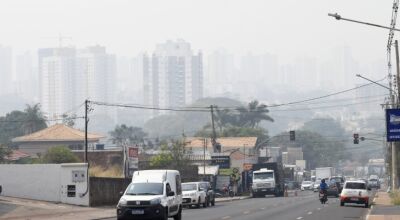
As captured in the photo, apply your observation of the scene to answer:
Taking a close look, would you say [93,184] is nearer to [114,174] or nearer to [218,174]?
[114,174]

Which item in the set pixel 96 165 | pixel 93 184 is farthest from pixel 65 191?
pixel 96 165

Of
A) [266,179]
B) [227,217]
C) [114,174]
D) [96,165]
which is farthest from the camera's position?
[96,165]

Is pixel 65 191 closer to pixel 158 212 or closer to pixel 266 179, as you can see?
pixel 158 212

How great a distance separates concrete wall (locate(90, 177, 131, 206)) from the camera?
195 ft

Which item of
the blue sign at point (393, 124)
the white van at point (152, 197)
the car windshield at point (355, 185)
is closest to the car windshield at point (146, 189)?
the white van at point (152, 197)

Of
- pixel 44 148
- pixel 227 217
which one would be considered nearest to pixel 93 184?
pixel 227 217

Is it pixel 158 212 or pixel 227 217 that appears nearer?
pixel 158 212

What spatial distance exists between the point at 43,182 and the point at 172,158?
132 feet

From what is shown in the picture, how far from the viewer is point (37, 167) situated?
59938mm

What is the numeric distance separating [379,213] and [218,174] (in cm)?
5607

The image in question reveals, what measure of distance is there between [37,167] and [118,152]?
4428 centimetres

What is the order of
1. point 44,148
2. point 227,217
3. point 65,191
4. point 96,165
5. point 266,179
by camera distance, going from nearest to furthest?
point 227,217, point 65,191, point 266,179, point 96,165, point 44,148

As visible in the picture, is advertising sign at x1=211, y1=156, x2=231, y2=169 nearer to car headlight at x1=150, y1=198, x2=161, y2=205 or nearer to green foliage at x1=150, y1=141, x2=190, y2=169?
green foliage at x1=150, y1=141, x2=190, y2=169

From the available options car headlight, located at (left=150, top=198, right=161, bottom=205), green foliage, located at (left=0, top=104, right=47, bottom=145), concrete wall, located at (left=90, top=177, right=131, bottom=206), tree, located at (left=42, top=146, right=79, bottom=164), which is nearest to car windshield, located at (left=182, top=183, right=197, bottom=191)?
concrete wall, located at (left=90, top=177, right=131, bottom=206)
